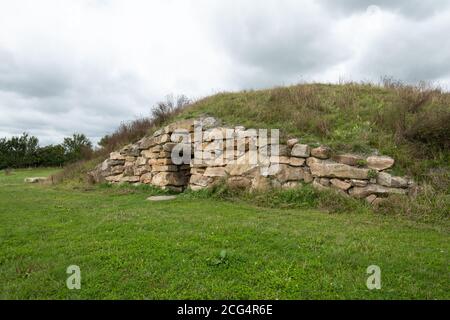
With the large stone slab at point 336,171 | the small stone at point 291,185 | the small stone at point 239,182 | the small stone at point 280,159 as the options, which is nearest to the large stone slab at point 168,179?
the small stone at point 239,182

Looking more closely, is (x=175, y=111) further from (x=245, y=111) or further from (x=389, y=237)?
(x=389, y=237)

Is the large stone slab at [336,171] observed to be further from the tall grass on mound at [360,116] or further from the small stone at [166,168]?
the small stone at [166,168]

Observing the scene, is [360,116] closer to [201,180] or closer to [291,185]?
[291,185]

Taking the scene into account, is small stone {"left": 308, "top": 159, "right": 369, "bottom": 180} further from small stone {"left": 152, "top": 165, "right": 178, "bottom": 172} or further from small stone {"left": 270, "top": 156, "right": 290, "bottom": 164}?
small stone {"left": 152, "top": 165, "right": 178, "bottom": 172}

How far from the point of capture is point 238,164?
9609 millimetres

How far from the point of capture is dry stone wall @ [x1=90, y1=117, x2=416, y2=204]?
25.2 ft

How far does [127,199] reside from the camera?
395 inches

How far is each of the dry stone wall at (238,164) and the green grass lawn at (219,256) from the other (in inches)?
47.3

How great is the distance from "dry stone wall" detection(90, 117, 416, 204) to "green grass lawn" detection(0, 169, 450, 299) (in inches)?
47.3

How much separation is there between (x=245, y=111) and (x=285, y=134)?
92.1 inches

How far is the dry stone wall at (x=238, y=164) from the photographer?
768cm

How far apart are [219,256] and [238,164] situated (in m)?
5.46

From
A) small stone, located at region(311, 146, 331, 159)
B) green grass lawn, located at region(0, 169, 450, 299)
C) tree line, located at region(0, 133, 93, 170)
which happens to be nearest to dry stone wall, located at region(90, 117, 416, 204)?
small stone, located at region(311, 146, 331, 159)

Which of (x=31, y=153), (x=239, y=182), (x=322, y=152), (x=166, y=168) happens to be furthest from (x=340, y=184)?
(x=31, y=153)
